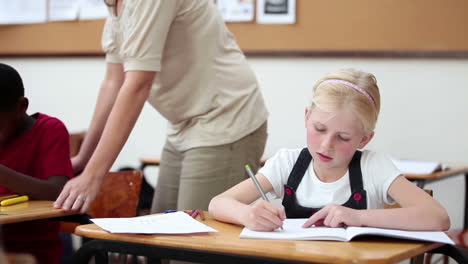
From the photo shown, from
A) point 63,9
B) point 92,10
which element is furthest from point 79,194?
point 63,9

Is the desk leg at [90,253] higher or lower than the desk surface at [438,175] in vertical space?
higher

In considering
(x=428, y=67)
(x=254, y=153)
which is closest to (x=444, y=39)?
(x=428, y=67)

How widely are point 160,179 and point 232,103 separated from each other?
0.37 m

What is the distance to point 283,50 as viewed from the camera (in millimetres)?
3621

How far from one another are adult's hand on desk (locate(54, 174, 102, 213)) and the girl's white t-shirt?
19.7 inches

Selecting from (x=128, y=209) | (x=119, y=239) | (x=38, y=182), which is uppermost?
(x=119, y=239)

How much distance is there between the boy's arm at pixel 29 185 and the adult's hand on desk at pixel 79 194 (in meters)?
0.21

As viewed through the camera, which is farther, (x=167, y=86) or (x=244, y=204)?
(x=167, y=86)

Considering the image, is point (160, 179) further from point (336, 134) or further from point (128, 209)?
point (336, 134)

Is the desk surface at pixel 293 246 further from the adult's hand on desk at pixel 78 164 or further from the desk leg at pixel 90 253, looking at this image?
the adult's hand on desk at pixel 78 164

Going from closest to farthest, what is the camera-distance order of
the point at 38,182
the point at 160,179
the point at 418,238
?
the point at 418,238, the point at 38,182, the point at 160,179

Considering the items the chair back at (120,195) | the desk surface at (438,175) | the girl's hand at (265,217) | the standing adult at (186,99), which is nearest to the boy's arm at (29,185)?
the standing adult at (186,99)

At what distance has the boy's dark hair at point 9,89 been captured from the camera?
6.49 ft

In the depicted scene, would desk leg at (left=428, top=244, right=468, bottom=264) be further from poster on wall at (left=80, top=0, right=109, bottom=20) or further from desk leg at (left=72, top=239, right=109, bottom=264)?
poster on wall at (left=80, top=0, right=109, bottom=20)
